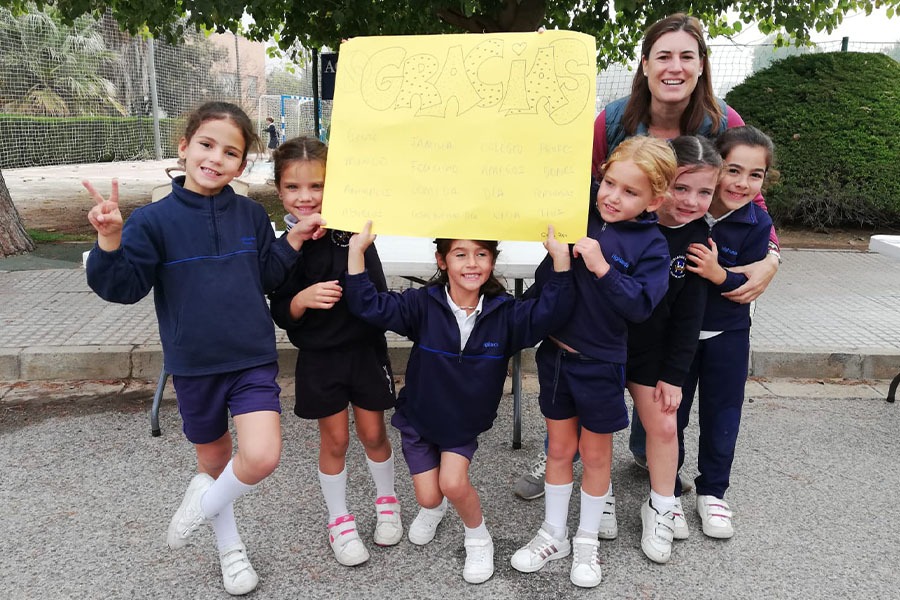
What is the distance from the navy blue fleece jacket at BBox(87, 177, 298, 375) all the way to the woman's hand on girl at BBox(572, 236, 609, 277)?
1034 mm

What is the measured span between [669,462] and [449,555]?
87 cm

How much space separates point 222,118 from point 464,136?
2.51 feet

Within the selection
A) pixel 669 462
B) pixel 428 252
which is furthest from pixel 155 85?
pixel 669 462

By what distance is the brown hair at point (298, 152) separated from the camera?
2.24 meters

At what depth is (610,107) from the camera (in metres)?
2.62

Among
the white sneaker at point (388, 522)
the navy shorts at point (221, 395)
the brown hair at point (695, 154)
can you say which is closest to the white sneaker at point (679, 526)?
the white sneaker at point (388, 522)

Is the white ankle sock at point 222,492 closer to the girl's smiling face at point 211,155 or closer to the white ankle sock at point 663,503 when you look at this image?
the girl's smiling face at point 211,155

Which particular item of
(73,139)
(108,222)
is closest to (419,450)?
(108,222)

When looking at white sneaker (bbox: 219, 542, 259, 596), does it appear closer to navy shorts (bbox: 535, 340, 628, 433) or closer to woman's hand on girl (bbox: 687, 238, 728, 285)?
navy shorts (bbox: 535, 340, 628, 433)

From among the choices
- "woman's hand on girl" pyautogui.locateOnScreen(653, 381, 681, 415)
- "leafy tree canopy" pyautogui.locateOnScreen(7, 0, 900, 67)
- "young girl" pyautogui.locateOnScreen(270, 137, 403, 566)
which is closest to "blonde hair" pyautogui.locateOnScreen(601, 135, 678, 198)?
"woman's hand on girl" pyautogui.locateOnScreen(653, 381, 681, 415)

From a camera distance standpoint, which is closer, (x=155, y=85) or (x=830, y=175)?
(x=830, y=175)

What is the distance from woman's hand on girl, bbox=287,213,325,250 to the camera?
2.15m

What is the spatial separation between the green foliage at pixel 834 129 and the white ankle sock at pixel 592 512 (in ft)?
23.7

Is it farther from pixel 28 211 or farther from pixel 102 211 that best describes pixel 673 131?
pixel 28 211
